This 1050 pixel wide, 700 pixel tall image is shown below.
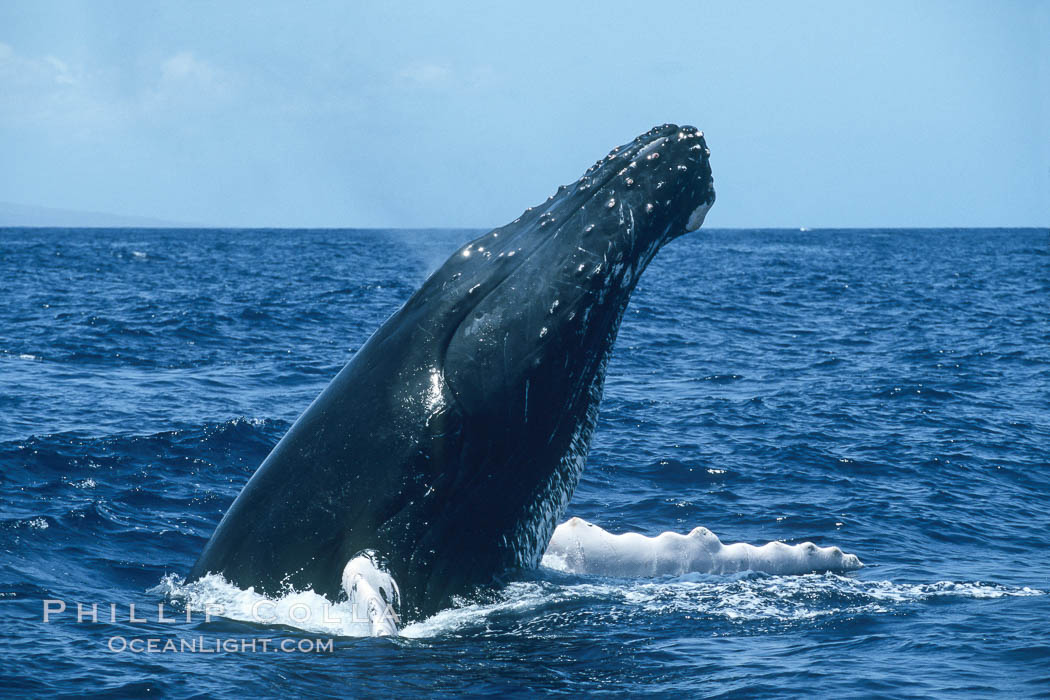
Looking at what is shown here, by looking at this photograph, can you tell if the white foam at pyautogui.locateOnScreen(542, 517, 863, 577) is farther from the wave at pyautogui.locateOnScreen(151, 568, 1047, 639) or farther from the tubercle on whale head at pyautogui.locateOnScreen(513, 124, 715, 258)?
the tubercle on whale head at pyautogui.locateOnScreen(513, 124, 715, 258)

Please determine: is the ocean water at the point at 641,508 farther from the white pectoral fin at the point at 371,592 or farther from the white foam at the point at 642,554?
the white pectoral fin at the point at 371,592

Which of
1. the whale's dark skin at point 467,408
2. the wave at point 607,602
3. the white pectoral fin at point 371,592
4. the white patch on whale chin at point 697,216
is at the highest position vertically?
the white patch on whale chin at point 697,216

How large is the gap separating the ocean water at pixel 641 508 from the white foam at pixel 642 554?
154 mm

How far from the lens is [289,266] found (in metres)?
73.1

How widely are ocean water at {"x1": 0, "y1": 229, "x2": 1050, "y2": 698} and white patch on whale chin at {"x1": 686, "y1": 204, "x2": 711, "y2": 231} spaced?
2.50 meters

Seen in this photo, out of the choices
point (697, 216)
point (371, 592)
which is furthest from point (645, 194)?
point (371, 592)

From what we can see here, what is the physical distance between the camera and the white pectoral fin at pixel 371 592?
6.75 meters

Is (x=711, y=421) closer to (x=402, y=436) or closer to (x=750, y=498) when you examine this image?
(x=750, y=498)

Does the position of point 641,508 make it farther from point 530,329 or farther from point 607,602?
point 530,329

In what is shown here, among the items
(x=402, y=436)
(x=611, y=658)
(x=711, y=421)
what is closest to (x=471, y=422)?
(x=402, y=436)

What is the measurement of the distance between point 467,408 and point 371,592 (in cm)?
127

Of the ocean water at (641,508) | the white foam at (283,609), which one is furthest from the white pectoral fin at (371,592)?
the ocean water at (641,508)

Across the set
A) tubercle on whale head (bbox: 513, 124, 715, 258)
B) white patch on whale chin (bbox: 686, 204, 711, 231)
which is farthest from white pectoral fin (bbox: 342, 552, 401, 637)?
white patch on whale chin (bbox: 686, 204, 711, 231)

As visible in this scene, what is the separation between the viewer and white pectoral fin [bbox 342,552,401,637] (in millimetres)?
6750
